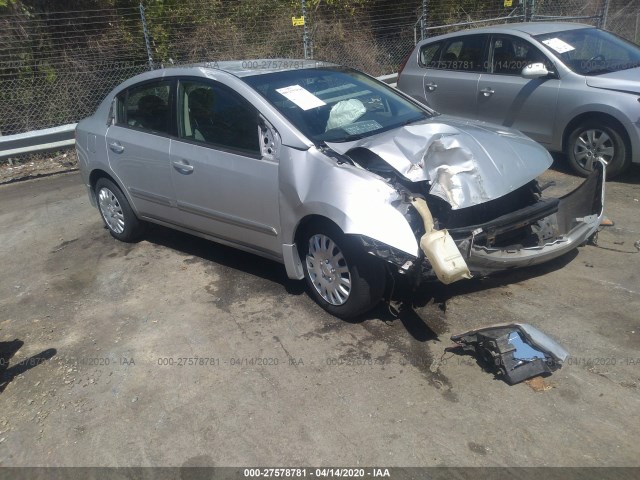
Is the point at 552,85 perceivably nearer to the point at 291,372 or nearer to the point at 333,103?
the point at 333,103

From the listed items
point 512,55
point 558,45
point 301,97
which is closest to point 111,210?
point 301,97

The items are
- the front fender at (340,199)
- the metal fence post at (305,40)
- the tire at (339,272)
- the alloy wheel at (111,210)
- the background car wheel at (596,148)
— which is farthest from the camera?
the metal fence post at (305,40)

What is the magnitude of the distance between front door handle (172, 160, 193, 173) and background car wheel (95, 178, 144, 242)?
1.10 metres

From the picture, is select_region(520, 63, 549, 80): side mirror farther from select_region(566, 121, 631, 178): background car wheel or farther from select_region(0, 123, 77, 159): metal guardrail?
select_region(0, 123, 77, 159): metal guardrail

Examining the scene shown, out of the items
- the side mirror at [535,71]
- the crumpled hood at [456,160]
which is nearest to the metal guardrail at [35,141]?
the side mirror at [535,71]

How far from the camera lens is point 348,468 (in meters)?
3.09

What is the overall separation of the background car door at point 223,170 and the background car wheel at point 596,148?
13.4 feet

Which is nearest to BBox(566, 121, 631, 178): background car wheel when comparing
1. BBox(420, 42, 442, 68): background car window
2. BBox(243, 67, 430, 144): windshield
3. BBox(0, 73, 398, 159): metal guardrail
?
BBox(420, 42, 442, 68): background car window

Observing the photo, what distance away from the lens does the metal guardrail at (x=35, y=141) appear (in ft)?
30.4

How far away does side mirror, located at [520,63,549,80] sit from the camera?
703 centimetres

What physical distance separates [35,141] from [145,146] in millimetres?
4888

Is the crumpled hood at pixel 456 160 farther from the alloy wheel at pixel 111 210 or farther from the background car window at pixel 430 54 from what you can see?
the background car window at pixel 430 54

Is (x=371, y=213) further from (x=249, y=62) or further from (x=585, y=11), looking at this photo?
(x=585, y=11)

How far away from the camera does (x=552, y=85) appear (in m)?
7.11
